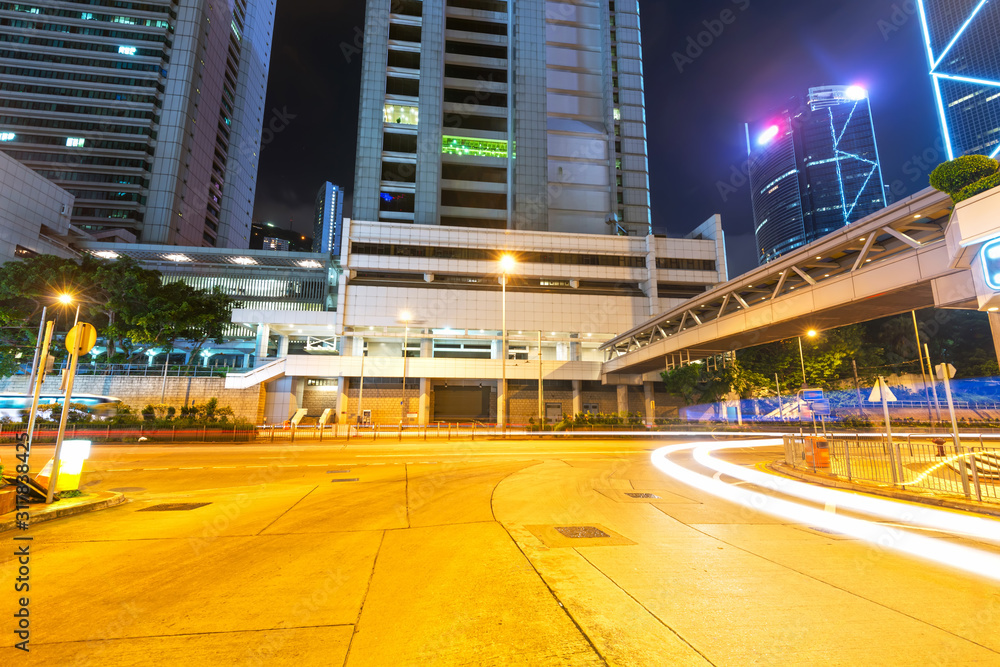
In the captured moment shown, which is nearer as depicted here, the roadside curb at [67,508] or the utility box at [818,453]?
the roadside curb at [67,508]

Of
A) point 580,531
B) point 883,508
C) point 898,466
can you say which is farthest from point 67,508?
point 898,466

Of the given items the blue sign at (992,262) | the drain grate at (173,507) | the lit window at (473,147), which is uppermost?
the lit window at (473,147)

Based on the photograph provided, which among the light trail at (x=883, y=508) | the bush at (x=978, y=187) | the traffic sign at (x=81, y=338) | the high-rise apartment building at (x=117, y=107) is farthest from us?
the high-rise apartment building at (x=117, y=107)

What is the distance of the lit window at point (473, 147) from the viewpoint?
210 feet

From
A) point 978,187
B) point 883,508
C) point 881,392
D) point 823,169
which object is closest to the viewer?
point 883,508

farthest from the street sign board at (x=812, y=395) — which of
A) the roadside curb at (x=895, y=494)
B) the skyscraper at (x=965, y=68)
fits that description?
the skyscraper at (x=965, y=68)

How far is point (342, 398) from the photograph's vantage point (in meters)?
45.0

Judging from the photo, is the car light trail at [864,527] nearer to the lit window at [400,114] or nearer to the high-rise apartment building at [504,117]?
the high-rise apartment building at [504,117]

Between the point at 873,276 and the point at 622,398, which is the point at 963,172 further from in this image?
the point at 622,398

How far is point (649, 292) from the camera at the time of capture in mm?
52375

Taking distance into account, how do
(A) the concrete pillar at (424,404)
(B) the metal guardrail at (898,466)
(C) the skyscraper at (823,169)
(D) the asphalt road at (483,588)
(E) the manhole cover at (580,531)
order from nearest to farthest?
1. (D) the asphalt road at (483,588)
2. (E) the manhole cover at (580,531)
3. (B) the metal guardrail at (898,466)
4. (A) the concrete pillar at (424,404)
5. (C) the skyscraper at (823,169)

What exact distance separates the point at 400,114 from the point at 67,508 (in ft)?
217

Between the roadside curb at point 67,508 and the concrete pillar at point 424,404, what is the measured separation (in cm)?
3700

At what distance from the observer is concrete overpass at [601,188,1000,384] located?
1127cm
